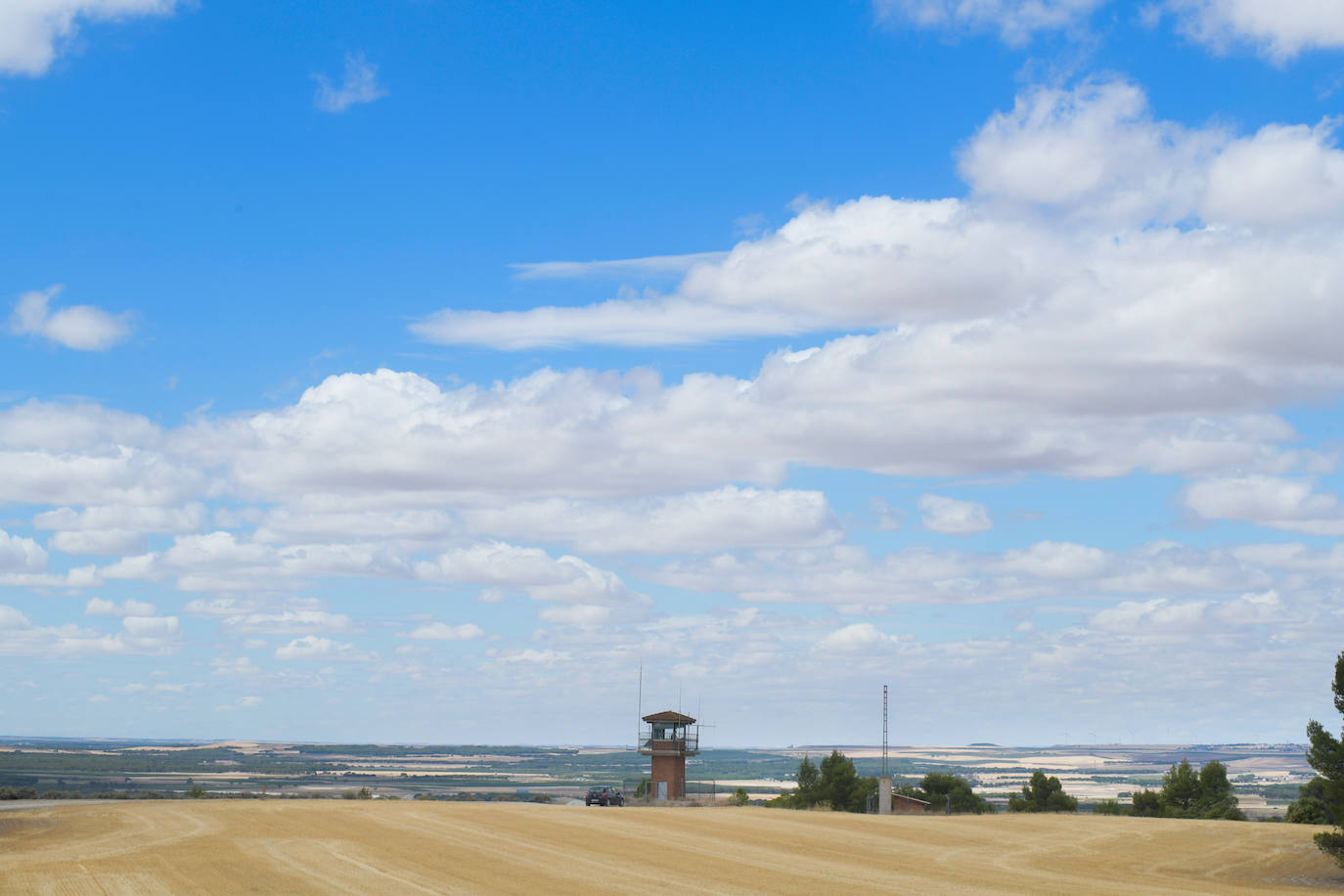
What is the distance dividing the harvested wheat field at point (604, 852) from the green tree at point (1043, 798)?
1259 inches

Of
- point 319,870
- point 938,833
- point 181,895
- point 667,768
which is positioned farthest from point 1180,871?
point 667,768

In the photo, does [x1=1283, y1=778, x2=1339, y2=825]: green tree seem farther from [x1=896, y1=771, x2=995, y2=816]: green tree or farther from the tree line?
the tree line

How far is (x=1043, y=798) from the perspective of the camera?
10912cm

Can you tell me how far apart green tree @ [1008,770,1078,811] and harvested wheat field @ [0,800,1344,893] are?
3198cm

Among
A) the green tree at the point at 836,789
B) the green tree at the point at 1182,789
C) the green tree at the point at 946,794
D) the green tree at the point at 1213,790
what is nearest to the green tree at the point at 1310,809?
the green tree at the point at 1213,790

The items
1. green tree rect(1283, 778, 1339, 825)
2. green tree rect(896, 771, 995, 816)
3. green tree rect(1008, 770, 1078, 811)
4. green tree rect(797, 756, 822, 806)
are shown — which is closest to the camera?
green tree rect(1283, 778, 1339, 825)

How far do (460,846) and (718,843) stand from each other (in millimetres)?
10865

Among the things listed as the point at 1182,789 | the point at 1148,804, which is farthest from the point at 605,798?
the point at 1182,789

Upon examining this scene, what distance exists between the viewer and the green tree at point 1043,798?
345 ft

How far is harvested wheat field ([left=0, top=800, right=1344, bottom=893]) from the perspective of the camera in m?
38.6

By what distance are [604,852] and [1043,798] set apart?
7061 cm

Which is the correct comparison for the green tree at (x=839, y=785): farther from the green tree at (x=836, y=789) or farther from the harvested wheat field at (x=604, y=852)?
the harvested wheat field at (x=604, y=852)

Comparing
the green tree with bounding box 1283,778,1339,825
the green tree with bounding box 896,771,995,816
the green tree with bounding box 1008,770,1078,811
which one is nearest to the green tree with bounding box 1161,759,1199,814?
the green tree with bounding box 1008,770,1078,811

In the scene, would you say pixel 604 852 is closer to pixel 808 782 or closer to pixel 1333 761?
pixel 1333 761
